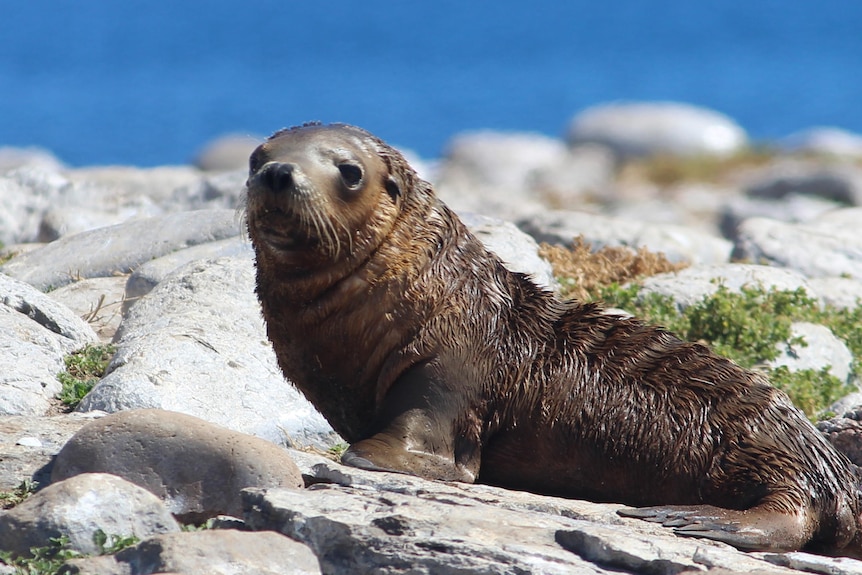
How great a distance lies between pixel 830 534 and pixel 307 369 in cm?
260

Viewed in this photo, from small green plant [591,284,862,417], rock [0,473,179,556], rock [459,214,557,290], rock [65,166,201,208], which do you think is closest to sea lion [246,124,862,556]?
rock [0,473,179,556]

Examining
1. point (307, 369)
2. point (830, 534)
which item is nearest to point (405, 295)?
point (307, 369)

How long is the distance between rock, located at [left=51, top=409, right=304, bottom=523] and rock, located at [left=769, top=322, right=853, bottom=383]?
205 inches

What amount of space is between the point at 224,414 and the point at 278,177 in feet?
5.69

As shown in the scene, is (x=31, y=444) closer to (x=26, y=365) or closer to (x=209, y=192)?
(x=26, y=365)

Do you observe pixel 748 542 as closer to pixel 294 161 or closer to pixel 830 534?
pixel 830 534

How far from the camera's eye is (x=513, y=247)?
10391mm

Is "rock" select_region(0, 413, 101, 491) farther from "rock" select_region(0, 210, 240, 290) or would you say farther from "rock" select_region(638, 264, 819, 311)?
"rock" select_region(638, 264, 819, 311)

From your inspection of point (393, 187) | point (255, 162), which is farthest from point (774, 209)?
point (255, 162)

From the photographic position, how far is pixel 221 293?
8.91m

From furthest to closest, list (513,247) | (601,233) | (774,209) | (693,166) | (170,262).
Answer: (693,166) → (774,209) → (601,233) → (513,247) → (170,262)

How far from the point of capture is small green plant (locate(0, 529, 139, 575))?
4938mm

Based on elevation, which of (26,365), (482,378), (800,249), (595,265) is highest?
(800,249)

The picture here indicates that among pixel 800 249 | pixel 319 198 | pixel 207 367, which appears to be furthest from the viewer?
pixel 800 249
